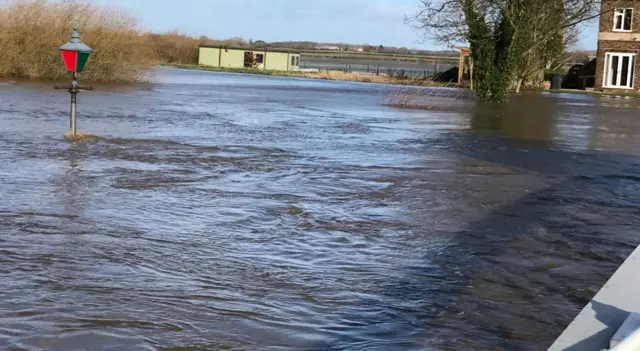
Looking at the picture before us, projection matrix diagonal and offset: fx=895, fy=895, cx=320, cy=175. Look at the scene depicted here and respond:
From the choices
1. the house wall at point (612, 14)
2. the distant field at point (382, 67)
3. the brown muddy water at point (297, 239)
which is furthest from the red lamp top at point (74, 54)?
the distant field at point (382, 67)

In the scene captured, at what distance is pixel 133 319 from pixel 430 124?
692 inches

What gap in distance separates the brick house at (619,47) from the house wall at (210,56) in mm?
47959

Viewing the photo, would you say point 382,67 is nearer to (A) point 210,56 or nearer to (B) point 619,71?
(A) point 210,56

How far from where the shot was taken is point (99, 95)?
27.7 m

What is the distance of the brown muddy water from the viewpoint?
17.8 ft

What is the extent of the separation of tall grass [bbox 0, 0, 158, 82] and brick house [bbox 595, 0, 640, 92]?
2555cm

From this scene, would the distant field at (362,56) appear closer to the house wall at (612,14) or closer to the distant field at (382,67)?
the distant field at (382,67)

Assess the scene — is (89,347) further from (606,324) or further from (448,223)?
(448,223)

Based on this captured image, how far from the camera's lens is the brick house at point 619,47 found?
1893 inches

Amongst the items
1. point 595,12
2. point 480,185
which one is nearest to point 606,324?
point 480,185

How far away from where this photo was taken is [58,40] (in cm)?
3609

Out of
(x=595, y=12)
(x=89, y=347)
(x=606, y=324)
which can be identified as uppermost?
(x=595, y=12)

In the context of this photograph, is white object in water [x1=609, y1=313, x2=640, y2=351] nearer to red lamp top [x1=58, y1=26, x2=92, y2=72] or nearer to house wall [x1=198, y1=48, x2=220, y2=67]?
red lamp top [x1=58, y1=26, x2=92, y2=72]

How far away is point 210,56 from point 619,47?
50042 millimetres
